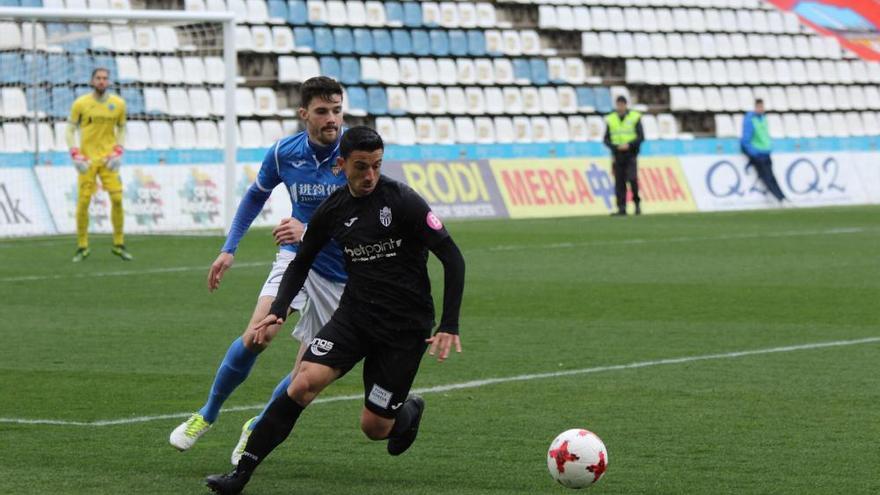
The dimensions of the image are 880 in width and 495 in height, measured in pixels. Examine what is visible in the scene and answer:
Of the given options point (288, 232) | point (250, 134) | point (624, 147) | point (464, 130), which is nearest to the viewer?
point (288, 232)

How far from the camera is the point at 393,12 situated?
31.2 m

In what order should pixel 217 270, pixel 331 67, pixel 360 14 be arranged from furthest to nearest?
pixel 360 14
pixel 331 67
pixel 217 270

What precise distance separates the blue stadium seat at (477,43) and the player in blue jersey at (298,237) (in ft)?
80.4

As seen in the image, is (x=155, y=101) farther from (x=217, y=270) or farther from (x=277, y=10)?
(x=217, y=270)

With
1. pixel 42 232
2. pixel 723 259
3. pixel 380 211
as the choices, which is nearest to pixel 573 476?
pixel 380 211

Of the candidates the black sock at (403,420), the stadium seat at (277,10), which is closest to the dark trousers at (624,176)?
the stadium seat at (277,10)

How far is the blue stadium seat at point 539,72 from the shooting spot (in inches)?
1296

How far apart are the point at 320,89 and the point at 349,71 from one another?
74.0 feet

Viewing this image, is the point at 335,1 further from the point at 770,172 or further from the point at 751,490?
the point at 751,490

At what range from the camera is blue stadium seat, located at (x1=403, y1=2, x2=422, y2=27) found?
31438mm

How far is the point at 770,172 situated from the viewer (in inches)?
1235

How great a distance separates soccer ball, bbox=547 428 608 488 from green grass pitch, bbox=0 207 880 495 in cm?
13

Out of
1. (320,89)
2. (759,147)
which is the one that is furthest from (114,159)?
(759,147)

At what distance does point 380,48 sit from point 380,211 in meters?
24.3
